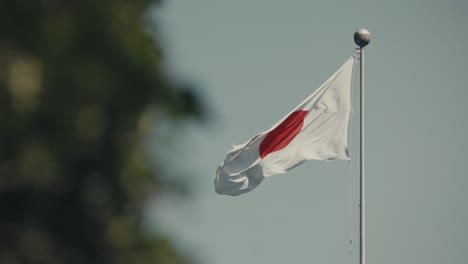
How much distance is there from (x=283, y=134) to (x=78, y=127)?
2153cm

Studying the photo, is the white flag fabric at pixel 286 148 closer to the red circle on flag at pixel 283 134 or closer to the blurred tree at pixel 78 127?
the red circle on flag at pixel 283 134

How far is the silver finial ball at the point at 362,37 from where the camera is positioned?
2705 centimetres

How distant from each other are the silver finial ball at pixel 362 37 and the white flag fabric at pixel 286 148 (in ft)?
5.90

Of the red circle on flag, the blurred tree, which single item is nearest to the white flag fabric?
the red circle on flag

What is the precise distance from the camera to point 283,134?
26.8 m

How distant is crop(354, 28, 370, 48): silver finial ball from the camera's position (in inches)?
1065

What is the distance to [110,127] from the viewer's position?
5.66 m

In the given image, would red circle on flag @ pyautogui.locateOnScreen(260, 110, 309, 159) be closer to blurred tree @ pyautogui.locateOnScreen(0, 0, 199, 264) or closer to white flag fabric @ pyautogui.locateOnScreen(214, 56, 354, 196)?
white flag fabric @ pyautogui.locateOnScreen(214, 56, 354, 196)

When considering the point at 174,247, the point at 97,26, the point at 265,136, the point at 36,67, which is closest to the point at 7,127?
the point at 36,67

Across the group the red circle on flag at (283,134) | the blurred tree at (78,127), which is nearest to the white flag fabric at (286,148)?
the red circle on flag at (283,134)

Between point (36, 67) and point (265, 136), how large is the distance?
845 inches

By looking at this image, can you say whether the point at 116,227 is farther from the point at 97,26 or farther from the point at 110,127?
the point at 97,26

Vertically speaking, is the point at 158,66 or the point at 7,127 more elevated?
the point at 158,66

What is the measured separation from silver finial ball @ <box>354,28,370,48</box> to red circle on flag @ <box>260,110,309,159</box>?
228cm
